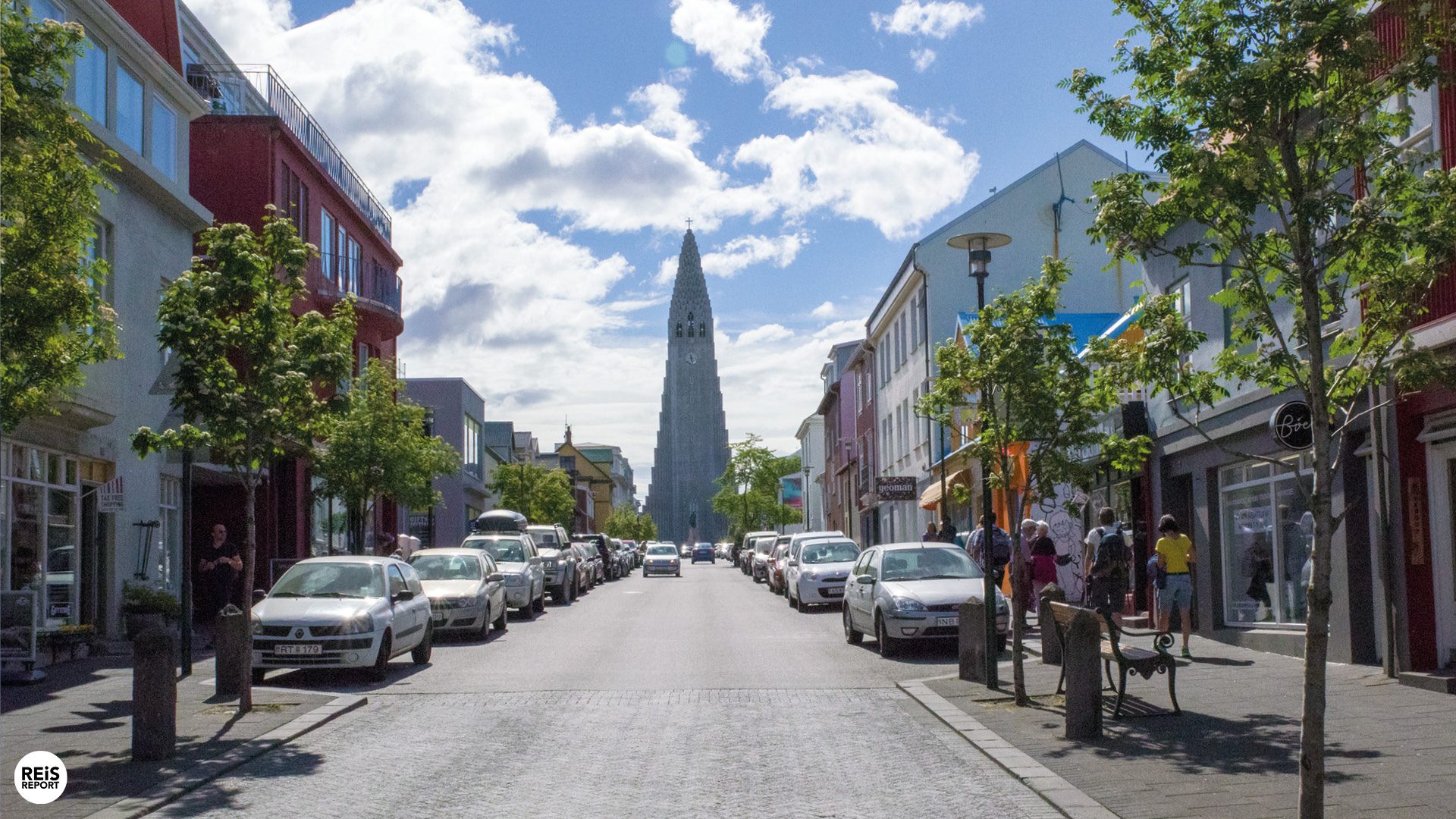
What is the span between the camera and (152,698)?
9531 millimetres

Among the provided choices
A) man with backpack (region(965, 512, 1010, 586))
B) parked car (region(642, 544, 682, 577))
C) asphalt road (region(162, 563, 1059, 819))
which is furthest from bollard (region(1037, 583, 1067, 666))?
parked car (region(642, 544, 682, 577))

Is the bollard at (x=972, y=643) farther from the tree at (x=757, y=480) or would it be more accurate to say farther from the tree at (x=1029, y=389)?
the tree at (x=757, y=480)

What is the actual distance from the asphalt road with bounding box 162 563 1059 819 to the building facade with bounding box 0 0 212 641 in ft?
17.3

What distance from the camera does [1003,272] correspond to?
129ft

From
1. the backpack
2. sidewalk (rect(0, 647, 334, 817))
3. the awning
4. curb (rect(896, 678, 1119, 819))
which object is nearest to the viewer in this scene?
curb (rect(896, 678, 1119, 819))

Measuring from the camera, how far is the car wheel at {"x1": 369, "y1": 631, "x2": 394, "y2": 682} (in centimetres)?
1526

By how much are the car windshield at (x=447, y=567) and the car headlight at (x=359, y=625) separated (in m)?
7.03

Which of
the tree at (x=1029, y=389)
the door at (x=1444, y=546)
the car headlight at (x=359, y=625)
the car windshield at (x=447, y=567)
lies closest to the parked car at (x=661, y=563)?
the car windshield at (x=447, y=567)

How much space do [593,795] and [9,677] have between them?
9.30m

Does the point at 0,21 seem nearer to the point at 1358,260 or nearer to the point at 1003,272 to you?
the point at 1358,260

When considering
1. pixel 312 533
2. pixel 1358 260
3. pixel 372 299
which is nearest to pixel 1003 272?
pixel 372 299

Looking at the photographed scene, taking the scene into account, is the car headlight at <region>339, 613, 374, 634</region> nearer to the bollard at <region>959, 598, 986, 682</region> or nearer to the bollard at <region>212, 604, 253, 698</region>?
the bollard at <region>212, 604, 253, 698</region>

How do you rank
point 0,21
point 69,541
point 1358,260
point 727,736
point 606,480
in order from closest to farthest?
point 1358,260, point 0,21, point 727,736, point 69,541, point 606,480

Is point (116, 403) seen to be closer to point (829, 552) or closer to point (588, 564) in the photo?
point (829, 552)
